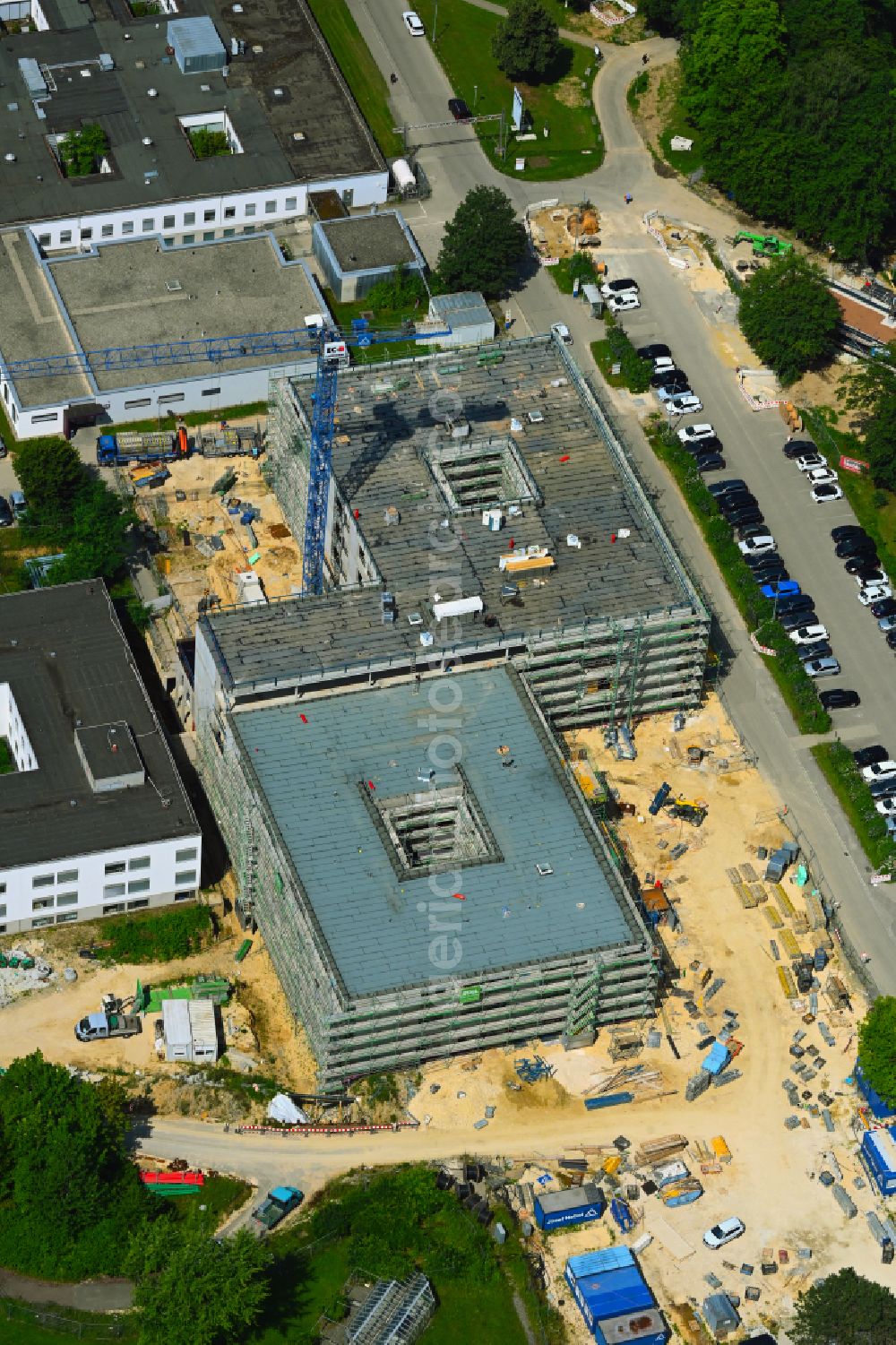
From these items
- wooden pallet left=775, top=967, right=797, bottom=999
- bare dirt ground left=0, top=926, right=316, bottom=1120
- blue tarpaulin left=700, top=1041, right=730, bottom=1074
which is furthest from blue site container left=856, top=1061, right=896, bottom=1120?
bare dirt ground left=0, top=926, right=316, bottom=1120

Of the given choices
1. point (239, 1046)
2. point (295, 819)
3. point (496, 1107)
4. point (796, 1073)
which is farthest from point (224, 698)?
point (796, 1073)

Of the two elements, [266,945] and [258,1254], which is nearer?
[258,1254]

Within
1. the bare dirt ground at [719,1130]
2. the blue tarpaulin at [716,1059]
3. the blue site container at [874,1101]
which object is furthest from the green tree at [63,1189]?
the blue site container at [874,1101]

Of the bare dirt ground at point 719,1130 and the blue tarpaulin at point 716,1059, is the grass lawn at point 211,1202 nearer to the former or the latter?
the bare dirt ground at point 719,1130

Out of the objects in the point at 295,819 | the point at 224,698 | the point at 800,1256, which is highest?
the point at 224,698

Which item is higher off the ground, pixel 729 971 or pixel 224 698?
pixel 224 698

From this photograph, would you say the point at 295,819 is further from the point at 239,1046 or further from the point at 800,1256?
the point at 800,1256

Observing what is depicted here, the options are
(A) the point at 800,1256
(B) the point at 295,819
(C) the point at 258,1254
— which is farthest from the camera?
(B) the point at 295,819

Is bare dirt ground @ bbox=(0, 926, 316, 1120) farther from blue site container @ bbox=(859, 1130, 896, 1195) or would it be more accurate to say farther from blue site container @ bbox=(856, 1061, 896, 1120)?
blue site container @ bbox=(859, 1130, 896, 1195)
